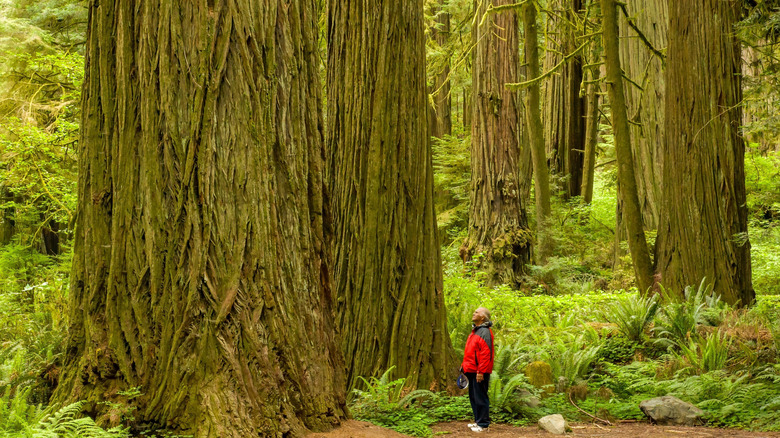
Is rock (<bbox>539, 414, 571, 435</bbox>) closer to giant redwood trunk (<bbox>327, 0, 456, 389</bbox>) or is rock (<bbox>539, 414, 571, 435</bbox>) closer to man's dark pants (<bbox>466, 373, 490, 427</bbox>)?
man's dark pants (<bbox>466, 373, 490, 427</bbox>)

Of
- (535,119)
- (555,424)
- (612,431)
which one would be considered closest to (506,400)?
(555,424)

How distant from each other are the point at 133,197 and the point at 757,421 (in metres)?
5.44

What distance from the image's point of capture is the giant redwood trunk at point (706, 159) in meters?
8.66

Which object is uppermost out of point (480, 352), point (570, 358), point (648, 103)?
point (648, 103)

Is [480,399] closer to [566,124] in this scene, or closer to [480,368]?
[480,368]

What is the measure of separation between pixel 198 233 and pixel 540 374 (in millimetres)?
4467

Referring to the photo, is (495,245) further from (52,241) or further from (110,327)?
(52,241)

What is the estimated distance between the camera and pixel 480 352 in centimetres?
574

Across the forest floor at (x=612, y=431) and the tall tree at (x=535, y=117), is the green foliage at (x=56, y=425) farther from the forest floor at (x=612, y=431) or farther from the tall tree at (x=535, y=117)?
the tall tree at (x=535, y=117)

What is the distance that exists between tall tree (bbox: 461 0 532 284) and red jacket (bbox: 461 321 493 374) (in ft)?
21.6

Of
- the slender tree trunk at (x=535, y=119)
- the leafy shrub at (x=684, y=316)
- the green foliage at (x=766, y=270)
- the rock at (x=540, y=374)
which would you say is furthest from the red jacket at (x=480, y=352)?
the green foliage at (x=766, y=270)

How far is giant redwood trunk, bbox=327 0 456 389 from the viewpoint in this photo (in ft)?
20.3

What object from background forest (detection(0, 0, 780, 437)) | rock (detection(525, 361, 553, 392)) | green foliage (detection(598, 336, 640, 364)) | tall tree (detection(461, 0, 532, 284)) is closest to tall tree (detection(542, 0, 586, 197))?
background forest (detection(0, 0, 780, 437))

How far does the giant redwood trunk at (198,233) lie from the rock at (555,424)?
246 cm
